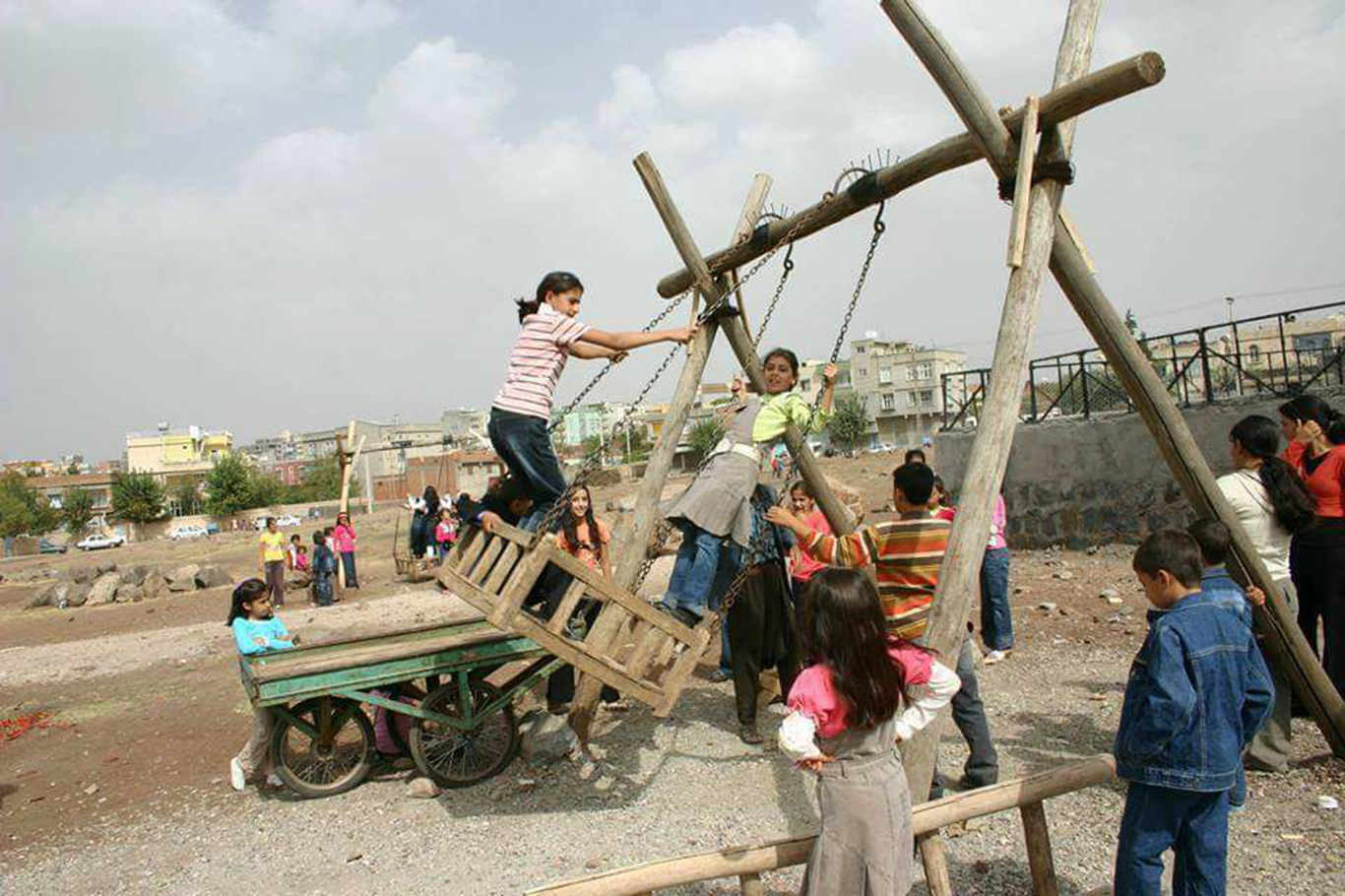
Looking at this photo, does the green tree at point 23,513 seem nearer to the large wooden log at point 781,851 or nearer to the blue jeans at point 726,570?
the blue jeans at point 726,570

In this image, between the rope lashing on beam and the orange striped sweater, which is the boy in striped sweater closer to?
the orange striped sweater

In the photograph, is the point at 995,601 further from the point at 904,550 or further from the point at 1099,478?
the point at 1099,478

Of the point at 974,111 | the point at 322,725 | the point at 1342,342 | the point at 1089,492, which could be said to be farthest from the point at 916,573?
the point at 1342,342

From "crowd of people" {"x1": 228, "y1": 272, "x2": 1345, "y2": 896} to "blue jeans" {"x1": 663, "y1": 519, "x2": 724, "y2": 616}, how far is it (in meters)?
0.01

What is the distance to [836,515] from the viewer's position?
6098mm

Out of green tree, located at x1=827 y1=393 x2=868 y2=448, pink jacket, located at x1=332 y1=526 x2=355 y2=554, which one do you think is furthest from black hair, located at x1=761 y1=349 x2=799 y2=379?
green tree, located at x1=827 y1=393 x2=868 y2=448

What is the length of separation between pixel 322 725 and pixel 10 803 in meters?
2.95

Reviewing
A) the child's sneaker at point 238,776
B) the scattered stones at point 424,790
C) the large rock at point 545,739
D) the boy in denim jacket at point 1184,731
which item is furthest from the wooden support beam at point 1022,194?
the child's sneaker at point 238,776

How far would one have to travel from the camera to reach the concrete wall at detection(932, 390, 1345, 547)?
1120cm

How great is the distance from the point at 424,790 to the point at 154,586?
800 inches

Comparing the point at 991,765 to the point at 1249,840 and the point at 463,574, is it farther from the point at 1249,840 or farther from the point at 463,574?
the point at 463,574

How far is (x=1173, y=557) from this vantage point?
3129 mm

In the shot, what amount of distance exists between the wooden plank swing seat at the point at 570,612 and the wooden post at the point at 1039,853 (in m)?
1.87

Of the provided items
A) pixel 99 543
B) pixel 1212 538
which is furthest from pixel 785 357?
pixel 99 543
